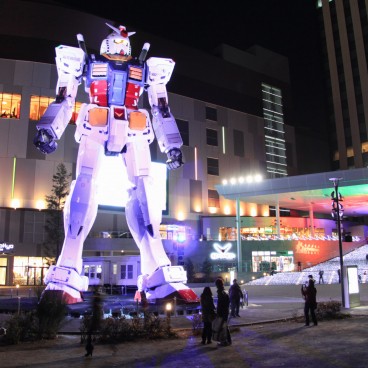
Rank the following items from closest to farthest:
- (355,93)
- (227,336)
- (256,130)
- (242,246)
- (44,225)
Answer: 1. (227,336)
2. (44,225)
3. (242,246)
4. (256,130)
5. (355,93)

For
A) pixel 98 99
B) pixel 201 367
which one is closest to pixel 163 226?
pixel 98 99

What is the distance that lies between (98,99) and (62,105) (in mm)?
1373

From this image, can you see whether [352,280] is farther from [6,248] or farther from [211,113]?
[211,113]

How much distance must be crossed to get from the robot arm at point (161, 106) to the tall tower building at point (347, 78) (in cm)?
6544

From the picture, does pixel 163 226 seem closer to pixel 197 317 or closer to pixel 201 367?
pixel 197 317

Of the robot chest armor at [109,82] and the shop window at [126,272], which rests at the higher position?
the robot chest armor at [109,82]

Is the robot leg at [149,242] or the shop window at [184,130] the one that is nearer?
the robot leg at [149,242]

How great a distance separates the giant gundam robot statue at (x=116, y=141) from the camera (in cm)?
1675

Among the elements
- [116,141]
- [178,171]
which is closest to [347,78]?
[178,171]

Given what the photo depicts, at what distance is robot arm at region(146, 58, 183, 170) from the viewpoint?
17.6 metres

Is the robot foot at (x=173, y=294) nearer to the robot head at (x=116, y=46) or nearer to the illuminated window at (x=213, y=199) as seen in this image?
the robot head at (x=116, y=46)

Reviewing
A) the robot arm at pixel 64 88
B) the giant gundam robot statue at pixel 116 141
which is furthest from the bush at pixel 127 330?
the robot arm at pixel 64 88

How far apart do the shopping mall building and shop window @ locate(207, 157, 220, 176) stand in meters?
0.17

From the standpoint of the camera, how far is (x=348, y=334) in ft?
41.8
